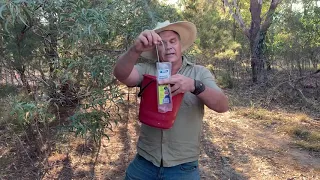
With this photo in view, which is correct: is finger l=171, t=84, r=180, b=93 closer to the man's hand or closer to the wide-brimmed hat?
the man's hand

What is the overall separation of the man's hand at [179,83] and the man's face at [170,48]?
0.20 meters

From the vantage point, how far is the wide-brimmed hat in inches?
61.4

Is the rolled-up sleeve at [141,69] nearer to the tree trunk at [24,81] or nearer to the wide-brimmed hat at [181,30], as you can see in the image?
the wide-brimmed hat at [181,30]

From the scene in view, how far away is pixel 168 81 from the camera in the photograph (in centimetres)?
133

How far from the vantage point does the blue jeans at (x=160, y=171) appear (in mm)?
1562

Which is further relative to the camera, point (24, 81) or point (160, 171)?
point (24, 81)

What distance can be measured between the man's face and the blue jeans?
1.60 ft

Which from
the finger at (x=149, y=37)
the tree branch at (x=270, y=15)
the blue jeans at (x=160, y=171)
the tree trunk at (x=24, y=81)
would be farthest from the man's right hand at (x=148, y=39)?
the tree branch at (x=270, y=15)

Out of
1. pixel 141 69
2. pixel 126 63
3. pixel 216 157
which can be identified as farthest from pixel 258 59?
pixel 126 63

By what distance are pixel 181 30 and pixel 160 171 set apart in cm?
67

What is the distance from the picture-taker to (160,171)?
1.56 metres

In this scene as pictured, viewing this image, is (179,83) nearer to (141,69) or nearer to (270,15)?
→ (141,69)

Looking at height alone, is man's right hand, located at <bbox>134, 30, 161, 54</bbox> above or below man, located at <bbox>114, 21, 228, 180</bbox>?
above

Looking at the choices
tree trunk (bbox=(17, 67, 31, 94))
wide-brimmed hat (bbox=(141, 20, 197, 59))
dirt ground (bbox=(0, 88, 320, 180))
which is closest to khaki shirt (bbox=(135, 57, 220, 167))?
wide-brimmed hat (bbox=(141, 20, 197, 59))
